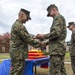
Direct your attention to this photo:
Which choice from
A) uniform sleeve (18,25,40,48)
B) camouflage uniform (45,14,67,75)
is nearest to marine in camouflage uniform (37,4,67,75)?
camouflage uniform (45,14,67,75)

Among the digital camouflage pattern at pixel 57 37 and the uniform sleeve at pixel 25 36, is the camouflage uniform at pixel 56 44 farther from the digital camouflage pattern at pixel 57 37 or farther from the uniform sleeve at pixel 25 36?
the uniform sleeve at pixel 25 36

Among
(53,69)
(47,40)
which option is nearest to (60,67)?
(53,69)

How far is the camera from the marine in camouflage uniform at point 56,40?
19.6 feet

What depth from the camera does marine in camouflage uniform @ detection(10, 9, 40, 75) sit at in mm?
6164

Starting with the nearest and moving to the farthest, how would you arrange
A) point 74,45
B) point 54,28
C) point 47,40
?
point 54,28
point 47,40
point 74,45

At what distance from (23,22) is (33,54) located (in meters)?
3.04

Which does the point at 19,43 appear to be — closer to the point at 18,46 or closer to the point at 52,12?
the point at 18,46

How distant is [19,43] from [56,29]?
940mm

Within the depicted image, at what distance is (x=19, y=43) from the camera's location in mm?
6180

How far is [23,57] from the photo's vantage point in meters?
6.22

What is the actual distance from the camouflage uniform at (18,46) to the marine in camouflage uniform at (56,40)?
20.3 inches

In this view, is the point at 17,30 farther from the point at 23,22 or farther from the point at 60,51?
the point at 60,51

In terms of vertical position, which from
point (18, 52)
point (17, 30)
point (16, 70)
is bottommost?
point (16, 70)

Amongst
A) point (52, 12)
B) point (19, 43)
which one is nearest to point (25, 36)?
point (19, 43)
